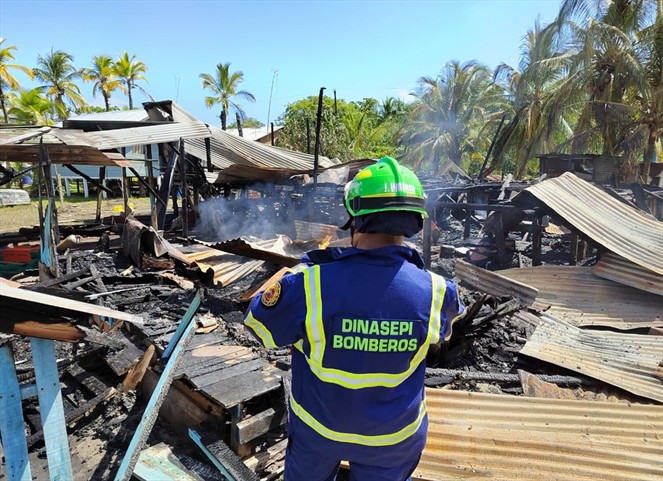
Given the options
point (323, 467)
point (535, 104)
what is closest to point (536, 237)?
point (323, 467)

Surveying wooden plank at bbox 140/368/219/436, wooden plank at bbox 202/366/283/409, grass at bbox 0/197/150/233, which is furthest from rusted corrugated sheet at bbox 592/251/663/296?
grass at bbox 0/197/150/233

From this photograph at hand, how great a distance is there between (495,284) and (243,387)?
180 inches

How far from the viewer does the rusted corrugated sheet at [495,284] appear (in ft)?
20.2

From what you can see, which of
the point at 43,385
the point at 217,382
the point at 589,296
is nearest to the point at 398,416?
the point at 43,385

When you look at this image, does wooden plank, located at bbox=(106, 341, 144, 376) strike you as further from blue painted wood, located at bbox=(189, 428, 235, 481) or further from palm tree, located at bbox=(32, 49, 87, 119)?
palm tree, located at bbox=(32, 49, 87, 119)

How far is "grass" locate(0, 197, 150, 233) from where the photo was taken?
53.2 ft

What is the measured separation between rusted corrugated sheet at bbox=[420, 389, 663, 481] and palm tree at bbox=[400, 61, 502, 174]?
91.8 ft

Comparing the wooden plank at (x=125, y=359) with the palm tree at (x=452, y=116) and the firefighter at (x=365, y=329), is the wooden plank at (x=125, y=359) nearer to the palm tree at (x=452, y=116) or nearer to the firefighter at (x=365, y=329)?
the firefighter at (x=365, y=329)

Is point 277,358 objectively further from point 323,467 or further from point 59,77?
point 59,77

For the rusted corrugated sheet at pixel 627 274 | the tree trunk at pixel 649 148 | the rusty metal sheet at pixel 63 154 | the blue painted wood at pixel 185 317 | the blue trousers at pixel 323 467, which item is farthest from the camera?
the tree trunk at pixel 649 148

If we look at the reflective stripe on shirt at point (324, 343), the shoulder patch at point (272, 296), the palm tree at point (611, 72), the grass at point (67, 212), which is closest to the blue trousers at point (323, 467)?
the reflective stripe on shirt at point (324, 343)

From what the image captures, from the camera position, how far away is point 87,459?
368 cm

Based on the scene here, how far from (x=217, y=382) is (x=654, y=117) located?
64.3ft

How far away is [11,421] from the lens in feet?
5.69
